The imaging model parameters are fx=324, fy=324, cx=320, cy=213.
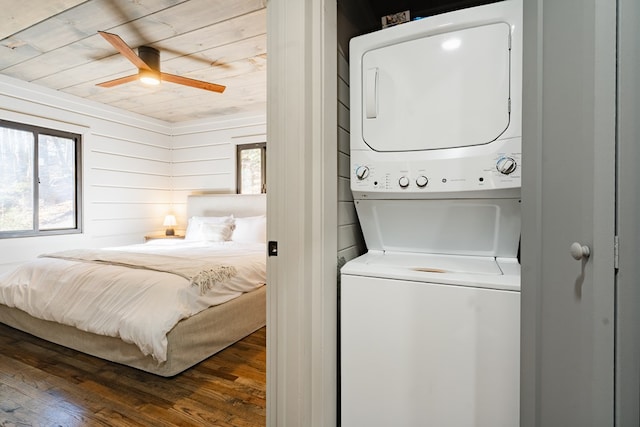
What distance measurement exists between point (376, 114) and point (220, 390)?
1.82 m

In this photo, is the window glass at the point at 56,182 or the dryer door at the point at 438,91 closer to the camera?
the dryer door at the point at 438,91

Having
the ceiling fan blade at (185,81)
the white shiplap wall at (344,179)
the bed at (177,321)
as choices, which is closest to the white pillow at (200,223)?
the bed at (177,321)

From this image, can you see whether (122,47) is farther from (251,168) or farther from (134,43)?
(251,168)

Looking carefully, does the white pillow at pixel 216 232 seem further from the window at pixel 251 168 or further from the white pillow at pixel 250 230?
the window at pixel 251 168

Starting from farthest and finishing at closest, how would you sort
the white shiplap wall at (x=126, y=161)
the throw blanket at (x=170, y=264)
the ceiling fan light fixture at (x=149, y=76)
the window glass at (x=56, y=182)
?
1. the window glass at (x=56, y=182)
2. the white shiplap wall at (x=126, y=161)
3. the ceiling fan light fixture at (x=149, y=76)
4. the throw blanket at (x=170, y=264)

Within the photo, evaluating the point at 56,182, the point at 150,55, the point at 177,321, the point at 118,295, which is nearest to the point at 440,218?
the point at 177,321

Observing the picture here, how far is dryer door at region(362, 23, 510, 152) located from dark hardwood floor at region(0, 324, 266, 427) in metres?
1.62

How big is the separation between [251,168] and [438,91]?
369 centimetres

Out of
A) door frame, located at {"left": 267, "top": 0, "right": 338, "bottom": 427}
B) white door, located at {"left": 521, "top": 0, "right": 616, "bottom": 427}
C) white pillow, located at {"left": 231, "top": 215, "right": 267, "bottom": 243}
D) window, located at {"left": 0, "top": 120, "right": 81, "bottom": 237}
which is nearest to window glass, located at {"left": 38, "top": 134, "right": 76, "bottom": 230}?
window, located at {"left": 0, "top": 120, "right": 81, "bottom": 237}

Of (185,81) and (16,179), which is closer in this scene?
(185,81)

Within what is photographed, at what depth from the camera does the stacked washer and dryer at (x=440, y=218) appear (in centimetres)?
111

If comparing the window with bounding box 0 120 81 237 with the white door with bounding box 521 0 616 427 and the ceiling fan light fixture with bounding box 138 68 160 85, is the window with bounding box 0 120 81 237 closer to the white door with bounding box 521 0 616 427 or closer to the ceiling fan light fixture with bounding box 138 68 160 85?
the ceiling fan light fixture with bounding box 138 68 160 85

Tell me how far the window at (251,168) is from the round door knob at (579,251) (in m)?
4.04

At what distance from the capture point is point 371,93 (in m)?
1.37
